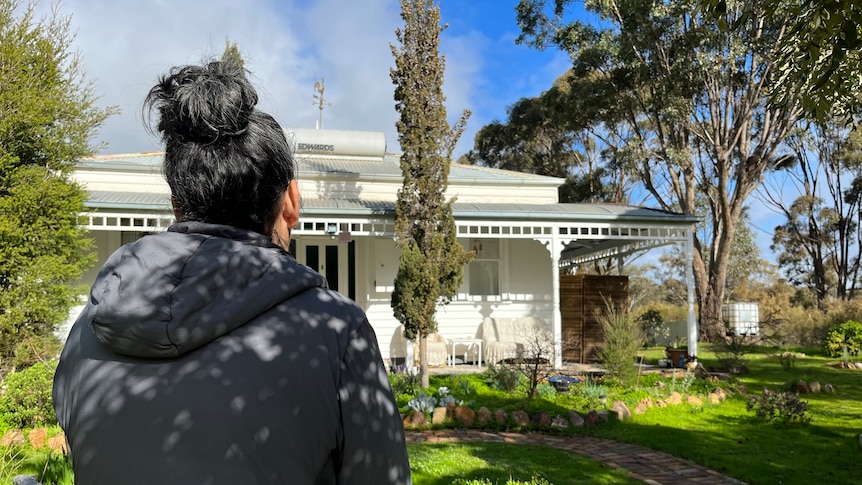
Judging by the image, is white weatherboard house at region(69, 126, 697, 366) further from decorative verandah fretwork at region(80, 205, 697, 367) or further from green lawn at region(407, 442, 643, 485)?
green lawn at region(407, 442, 643, 485)

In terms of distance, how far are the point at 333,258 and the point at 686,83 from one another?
13.1 m

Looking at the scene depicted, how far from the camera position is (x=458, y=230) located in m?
13.4

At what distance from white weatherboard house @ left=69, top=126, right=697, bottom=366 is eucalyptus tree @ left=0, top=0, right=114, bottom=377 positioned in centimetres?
265

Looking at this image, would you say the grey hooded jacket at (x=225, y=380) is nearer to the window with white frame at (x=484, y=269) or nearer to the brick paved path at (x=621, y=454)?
the brick paved path at (x=621, y=454)

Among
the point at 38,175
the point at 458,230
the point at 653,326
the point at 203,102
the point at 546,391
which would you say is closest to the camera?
the point at 203,102

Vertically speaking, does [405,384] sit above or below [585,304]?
below

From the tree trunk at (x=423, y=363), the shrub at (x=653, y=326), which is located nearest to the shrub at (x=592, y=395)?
the tree trunk at (x=423, y=363)

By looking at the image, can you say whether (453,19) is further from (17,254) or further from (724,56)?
(724,56)

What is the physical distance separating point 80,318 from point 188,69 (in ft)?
1.77

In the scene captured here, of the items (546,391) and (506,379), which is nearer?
(546,391)

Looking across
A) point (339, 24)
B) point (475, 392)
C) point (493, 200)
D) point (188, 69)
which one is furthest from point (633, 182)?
point (188, 69)

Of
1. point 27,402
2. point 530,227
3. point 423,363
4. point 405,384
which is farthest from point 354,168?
point 27,402

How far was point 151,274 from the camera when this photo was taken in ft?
3.23

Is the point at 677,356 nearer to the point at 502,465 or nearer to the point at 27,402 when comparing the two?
the point at 502,465
